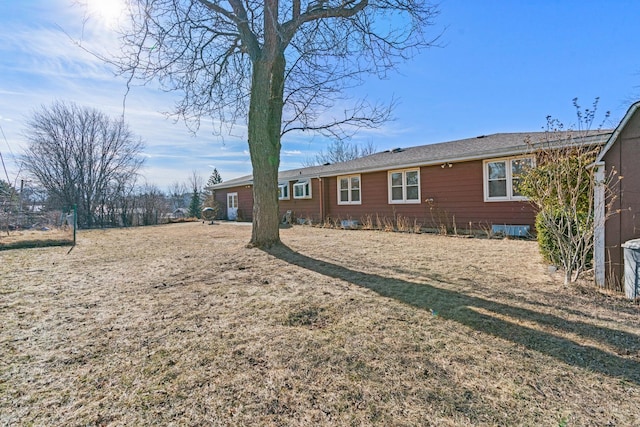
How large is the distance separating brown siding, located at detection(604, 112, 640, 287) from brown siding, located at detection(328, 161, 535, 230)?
17.9ft

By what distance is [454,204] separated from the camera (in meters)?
10.0

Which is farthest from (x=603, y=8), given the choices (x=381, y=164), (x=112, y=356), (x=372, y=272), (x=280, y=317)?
(x=112, y=356)

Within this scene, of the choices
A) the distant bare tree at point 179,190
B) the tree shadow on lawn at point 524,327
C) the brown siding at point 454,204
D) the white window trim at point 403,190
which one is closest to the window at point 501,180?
the brown siding at point 454,204

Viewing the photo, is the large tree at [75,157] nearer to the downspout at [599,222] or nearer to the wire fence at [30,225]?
the wire fence at [30,225]

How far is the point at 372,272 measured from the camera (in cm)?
467

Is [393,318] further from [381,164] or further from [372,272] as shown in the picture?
[381,164]

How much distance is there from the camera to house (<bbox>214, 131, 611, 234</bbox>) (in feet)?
28.5

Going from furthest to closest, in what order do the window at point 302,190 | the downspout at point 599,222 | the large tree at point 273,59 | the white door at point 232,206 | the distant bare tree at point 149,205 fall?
the white door at point 232,206, the distant bare tree at point 149,205, the window at point 302,190, the large tree at point 273,59, the downspout at point 599,222

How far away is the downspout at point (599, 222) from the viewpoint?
11.5ft

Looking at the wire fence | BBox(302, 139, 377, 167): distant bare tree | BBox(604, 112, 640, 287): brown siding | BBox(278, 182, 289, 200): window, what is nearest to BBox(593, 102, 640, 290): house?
BBox(604, 112, 640, 287): brown siding

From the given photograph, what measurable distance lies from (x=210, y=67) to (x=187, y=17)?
150 centimetres

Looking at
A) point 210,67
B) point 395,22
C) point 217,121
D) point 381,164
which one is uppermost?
point 395,22

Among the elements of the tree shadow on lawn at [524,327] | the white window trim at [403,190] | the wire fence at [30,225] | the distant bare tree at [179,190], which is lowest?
the tree shadow on lawn at [524,327]

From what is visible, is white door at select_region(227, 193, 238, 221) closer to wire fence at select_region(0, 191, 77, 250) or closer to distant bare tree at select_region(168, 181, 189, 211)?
wire fence at select_region(0, 191, 77, 250)
